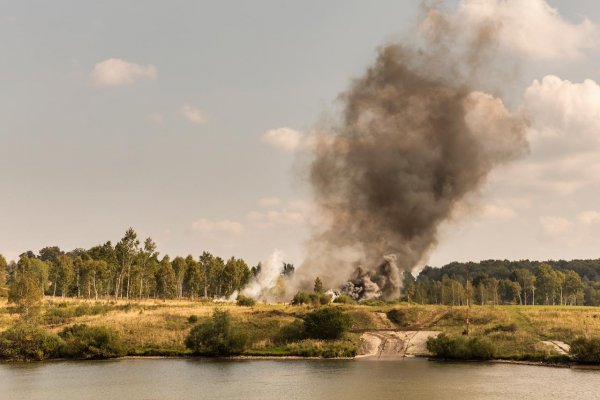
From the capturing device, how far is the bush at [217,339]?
85.2 meters

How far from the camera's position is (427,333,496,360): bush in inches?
3164

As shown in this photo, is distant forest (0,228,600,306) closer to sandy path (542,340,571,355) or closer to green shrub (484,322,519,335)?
green shrub (484,322,519,335)

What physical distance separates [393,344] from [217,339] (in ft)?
88.1

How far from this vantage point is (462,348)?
80.9 m

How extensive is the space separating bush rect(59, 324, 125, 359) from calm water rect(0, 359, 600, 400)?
4.46 meters

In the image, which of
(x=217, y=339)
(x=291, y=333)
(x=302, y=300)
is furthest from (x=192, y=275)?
(x=217, y=339)

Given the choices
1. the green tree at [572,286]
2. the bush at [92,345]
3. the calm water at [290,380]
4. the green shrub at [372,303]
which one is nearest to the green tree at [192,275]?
the green shrub at [372,303]

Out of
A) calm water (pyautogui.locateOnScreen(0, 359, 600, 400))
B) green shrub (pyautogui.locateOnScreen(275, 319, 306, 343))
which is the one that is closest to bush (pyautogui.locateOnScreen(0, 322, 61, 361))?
calm water (pyautogui.locateOnScreen(0, 359, 600, 400))

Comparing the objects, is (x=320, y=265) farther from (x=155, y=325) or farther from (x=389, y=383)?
(x=389, y=383)

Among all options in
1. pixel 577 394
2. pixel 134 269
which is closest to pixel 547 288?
pixel 134 269

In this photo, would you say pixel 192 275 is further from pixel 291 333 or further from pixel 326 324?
pixel 326 324

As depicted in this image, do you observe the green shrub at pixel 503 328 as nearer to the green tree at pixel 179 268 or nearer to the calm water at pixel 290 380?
the calm water at pixel 290 380

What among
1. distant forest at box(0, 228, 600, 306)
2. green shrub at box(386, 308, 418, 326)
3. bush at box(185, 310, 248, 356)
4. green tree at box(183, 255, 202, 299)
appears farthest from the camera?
green tree at box(183, 255, 202, 299)

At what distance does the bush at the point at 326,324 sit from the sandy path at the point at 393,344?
4126 mm
